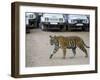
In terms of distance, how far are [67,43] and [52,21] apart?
26 centimetres

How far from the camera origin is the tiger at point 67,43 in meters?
2.21

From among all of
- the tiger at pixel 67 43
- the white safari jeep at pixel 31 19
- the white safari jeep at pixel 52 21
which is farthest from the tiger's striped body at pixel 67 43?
the white safari jeep at pixel 31 19

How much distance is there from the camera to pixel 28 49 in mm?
2094

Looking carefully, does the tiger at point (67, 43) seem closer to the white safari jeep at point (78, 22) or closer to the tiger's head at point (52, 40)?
the tiger's head at point (52, 40)

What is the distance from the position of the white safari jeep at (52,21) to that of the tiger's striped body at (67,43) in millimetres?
102

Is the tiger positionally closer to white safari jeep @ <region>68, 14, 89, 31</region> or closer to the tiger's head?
the tiger's head

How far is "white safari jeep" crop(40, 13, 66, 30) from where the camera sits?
7.06 ft

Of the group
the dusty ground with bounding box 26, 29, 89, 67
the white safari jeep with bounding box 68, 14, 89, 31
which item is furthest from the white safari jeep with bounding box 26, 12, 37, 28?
the white safari jeep with bounding box 68, 14, 89, 31

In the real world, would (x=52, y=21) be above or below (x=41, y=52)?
above

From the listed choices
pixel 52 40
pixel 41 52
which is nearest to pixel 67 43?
pixel 52 40

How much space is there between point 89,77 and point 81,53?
0.85 feet

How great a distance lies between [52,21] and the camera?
2.19 meters

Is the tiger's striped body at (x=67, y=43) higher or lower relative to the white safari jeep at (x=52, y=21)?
lower

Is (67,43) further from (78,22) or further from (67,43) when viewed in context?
(78,22)
